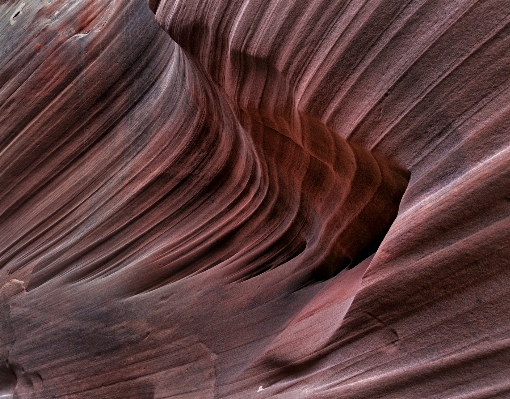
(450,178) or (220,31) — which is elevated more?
(220,31)

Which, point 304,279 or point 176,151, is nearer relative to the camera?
point 304,279

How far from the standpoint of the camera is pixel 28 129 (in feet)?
10.4

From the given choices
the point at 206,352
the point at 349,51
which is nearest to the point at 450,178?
the point at 349,51

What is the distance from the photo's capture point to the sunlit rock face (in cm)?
132

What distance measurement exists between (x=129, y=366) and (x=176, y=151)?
1003mm

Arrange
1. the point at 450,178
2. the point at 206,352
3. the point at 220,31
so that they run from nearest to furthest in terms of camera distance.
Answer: the point at 450,178 < the point at 220,31 < the point at 206,352

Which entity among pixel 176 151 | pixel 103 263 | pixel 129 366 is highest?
pixel 176 151

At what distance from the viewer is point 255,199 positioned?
2689 mm

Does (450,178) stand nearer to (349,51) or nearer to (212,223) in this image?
(349,51)

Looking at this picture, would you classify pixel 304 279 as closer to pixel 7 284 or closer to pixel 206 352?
pixel 206 352

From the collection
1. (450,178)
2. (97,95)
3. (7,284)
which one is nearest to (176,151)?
(97,95)

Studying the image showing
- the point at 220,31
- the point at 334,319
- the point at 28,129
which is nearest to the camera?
the point at 334,319

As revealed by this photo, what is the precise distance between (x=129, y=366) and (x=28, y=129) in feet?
4.79

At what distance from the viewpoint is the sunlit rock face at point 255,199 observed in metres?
1.32
